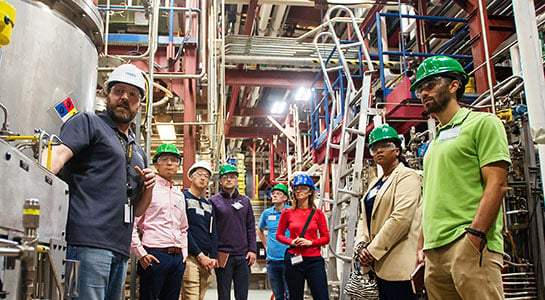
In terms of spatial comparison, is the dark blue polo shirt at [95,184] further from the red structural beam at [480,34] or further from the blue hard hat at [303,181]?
the red structural beam at [480,34]

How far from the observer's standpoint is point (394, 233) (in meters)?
2.87

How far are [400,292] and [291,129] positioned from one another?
10.3 m

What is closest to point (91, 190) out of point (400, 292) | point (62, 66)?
point (62, 66)

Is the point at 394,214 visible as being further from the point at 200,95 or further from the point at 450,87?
the point at 200,95

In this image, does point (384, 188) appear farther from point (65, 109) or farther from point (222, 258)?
point (222, 258)

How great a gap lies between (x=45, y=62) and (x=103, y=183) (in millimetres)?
547

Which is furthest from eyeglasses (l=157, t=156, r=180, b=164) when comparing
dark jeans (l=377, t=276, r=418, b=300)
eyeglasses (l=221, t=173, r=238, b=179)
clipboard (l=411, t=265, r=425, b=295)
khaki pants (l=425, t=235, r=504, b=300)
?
A: khaki pants (l=425, t=235, r=504, b=300)

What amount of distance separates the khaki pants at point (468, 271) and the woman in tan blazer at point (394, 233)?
72cm

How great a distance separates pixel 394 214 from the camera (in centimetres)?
291

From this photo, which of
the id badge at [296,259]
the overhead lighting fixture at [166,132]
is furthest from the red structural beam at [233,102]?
the id badge at [296,259]

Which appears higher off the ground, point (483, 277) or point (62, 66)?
point (62, 66)

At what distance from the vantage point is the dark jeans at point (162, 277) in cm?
371

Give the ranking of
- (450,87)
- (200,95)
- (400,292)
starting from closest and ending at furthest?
(450,87), (400,292), (200,95)

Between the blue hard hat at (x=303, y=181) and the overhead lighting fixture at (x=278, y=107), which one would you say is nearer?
the blue hard hat at (x=303, y=181)
